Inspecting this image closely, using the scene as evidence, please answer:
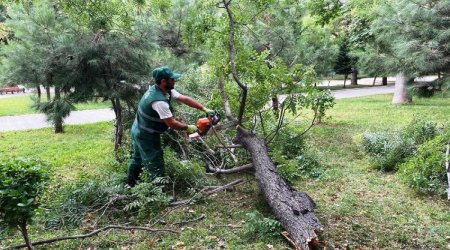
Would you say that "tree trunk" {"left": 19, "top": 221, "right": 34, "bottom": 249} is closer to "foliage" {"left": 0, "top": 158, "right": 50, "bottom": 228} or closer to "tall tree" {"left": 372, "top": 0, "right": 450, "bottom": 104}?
"foliage" {"left": 0, "top": 158, "right": 50, "bottom": 228}

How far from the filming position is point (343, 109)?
12.9 meters

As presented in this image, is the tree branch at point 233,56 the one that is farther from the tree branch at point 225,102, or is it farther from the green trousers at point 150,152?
the green trousers at point 150,152

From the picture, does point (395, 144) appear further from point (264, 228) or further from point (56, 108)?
point (56, 108)

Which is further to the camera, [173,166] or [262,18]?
[262,18]

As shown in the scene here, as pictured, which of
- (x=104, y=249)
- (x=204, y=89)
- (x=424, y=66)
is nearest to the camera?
(x=104, y=249)

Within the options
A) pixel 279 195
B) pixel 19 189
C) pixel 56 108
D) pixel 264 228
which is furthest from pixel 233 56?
pixel 56 108

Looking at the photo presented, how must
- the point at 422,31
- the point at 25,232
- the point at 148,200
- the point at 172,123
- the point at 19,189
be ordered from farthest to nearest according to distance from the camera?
1. the point at 422,31
2. the point at 172,123
3. the point at 148,200
4. the point at 25,232
5. the point at 19,189

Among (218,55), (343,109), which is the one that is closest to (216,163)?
(218,55)

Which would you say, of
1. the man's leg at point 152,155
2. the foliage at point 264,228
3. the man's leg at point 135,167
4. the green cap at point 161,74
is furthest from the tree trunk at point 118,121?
the foliage at point 264,228

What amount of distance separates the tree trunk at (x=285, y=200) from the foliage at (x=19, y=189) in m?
2.11

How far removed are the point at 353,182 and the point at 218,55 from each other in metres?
2.51

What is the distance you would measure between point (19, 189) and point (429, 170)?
456 cm

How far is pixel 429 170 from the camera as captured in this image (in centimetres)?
473

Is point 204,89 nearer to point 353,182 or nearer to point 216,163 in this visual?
point 216,163
